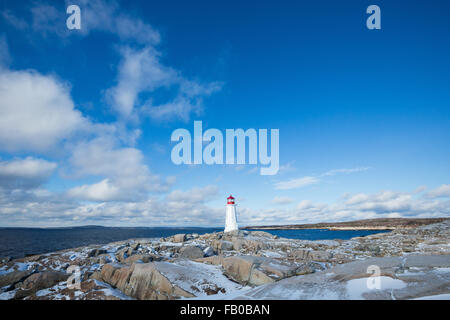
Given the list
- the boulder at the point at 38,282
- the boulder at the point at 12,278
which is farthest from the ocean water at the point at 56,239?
the boulder at the point at 38,282

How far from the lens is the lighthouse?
4175cm

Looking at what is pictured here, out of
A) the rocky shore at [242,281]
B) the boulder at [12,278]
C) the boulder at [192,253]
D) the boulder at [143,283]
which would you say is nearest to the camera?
the rocky shore at [242,281]

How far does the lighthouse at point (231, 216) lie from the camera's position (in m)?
41.8

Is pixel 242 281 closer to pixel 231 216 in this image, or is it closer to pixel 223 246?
pixel 223 246

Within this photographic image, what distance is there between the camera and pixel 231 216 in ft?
138

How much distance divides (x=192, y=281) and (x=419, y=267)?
1165 centimetres

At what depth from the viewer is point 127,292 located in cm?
1160

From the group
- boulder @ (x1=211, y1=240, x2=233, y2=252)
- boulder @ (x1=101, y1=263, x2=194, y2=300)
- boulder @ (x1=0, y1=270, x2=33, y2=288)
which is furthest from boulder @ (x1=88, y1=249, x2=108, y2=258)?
boulder @ (x1=101, y1=263, x2=194, y2=300)

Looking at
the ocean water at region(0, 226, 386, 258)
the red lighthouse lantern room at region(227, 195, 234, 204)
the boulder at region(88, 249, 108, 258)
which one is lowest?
the ocean water at region(0, 226, 386, 258)

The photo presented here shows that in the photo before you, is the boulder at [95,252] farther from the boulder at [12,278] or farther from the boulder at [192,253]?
the boulder at [192,253]

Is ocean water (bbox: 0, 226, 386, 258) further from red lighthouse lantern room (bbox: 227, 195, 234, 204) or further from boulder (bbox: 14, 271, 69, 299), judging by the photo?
red lighthouse lantern room (bbox: 227, 195, 234, 204)

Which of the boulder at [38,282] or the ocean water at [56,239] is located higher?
the boulder at [38,282]
